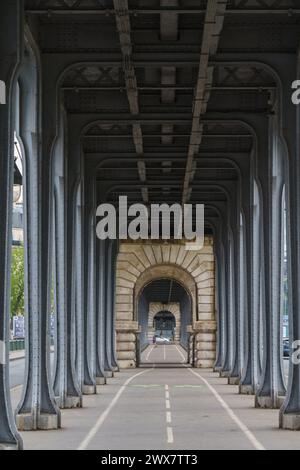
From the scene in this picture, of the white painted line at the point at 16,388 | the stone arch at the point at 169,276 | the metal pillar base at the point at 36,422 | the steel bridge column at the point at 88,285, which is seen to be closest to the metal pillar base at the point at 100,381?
the white painted line at the point at 16,388

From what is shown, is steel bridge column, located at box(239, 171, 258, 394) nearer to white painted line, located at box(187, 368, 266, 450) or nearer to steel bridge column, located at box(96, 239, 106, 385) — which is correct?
white painted line, located at box(187, 368, 266, 450)

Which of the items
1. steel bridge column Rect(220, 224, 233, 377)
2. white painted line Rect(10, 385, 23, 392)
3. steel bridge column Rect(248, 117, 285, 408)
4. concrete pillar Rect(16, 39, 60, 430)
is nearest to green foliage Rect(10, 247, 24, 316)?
steel bridge column Rect(220, 224, 233, 377)

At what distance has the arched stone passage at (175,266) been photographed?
63.2 m

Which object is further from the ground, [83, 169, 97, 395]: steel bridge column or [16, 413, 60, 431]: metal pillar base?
[83, 169, 97, 395]: steel bridge column

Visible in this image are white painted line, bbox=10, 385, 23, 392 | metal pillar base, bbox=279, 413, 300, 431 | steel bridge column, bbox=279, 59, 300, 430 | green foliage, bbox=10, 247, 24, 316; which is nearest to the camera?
metal pillar base, bbox=279, 413, 300, 431

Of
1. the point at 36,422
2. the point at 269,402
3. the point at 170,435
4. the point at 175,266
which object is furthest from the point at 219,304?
the point at 170,435

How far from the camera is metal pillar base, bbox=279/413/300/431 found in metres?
25.0

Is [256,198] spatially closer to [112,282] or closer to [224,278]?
[224,278]

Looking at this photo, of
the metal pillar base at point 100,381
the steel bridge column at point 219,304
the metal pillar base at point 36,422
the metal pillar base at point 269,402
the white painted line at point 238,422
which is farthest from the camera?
the steel bridge column at point 219,304

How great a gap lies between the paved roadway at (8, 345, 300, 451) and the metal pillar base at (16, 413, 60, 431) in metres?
0.40

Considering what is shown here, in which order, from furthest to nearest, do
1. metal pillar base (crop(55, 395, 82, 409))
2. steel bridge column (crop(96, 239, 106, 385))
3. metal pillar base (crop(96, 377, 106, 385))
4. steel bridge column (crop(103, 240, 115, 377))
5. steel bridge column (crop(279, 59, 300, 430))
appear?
steel bridge column (crop(103, 240, 115, 377))
steel bridge column (crop(96, 239, 106, 385))
metal pillar base (crop(96, 377, 106, 385))
metal pillar base (crop(55, 395, 82, 409))
steel bridge column (crop(279, 59, 300, 430))

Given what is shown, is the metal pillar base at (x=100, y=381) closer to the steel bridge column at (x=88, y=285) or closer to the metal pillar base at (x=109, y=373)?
the metal pillar base at (x=109, y=373)

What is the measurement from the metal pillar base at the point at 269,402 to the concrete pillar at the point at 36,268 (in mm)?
8576
